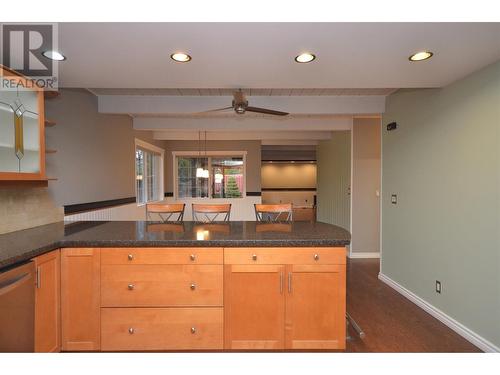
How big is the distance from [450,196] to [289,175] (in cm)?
722

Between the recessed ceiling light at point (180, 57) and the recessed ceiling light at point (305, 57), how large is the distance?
0.83 meters

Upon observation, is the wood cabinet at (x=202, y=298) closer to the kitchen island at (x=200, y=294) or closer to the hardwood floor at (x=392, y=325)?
the kitchen island at (x=200, y=294)

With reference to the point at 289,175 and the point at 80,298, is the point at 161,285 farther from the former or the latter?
the point at 289,175

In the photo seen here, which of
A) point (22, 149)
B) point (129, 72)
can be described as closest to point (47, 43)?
point (129, 72)

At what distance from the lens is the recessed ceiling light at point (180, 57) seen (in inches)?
74.7

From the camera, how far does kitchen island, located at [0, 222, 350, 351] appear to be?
1.85 m

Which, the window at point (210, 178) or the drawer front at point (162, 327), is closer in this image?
the drawer front at point (162, 327)

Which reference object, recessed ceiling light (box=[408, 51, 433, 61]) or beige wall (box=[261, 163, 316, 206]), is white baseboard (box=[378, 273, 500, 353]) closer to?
recessed ceiling light (box=[408, 51, 433, 61])

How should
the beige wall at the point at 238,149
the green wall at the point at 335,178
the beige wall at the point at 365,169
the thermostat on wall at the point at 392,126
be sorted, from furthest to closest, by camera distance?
the beige wall at the point at 238,149, the green wall at the point at 335,178, the beige wall at the point at 365,169, the thermostat on wall at the point at 392,126

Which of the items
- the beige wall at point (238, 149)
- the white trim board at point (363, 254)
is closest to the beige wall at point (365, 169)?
the white trim board at point (363, 254)

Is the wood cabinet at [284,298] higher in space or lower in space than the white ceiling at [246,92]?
lower

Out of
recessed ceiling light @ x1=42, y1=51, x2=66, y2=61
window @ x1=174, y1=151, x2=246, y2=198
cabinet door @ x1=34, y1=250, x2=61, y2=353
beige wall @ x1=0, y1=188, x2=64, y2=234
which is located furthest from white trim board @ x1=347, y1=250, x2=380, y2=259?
recessed ceiling light @ x1=42, y1=51, x2=66, y2=61

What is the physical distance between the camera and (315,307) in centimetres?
187

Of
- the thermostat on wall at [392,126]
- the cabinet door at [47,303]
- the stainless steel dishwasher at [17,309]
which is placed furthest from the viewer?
the thermostat on wall at [392,126]
